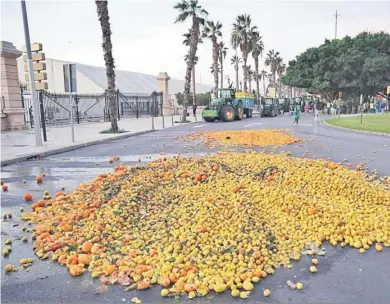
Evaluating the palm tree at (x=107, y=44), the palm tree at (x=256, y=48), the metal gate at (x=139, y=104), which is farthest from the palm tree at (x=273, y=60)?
the palm tree at (x=107, y=44)

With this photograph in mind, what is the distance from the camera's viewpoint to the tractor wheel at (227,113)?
27981mm

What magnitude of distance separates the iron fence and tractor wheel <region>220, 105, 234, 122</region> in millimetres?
5690

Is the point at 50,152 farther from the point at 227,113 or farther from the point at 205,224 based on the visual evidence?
the point at 227,113

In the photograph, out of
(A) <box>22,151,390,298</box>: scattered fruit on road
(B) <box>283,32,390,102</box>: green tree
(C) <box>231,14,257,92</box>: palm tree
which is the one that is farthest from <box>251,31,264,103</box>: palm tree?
(A) <box>22,151,390,298</box>: scattered fruit on road

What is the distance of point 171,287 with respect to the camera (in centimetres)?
298

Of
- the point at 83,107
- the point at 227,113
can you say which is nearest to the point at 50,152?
the point at 227,113

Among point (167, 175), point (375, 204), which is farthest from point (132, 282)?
point (375, 204)

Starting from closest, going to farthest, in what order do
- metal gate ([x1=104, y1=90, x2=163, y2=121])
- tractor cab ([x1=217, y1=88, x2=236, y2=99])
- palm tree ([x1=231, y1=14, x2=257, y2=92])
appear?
tractor cab ([x1=217, y1=88, x2=236, y2=99])
metal gate ([x1=104, y1=90, x2=163, y2=121])
palm tree ([x1=231, y1=14, x2=257, y2=92])

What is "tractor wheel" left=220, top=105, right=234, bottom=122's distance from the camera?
27981 millimetres

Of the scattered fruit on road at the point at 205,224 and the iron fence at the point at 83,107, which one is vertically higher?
the iron fence at the point at 83,107

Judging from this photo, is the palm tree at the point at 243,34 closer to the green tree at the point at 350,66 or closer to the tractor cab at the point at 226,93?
the green tree at the point at 350,66

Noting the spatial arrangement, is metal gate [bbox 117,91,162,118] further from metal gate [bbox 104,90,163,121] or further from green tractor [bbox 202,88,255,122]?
green tractor [bbox 202,88,255,122]

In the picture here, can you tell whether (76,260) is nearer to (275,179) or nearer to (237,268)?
(237,268)

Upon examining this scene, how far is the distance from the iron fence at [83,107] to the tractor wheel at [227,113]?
5690 millimetres
